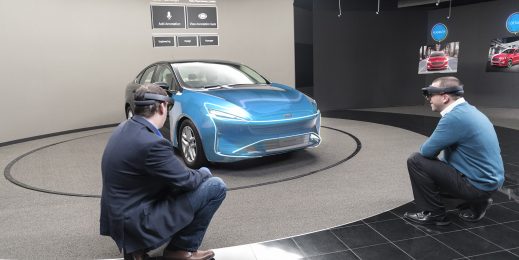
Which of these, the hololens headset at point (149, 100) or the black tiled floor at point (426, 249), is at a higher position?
the hololens headset at point (149, 100)

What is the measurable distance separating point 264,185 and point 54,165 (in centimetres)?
292

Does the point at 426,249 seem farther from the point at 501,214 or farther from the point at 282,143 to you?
the point at 282,143

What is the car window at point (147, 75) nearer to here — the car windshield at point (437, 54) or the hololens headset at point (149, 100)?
the hololens headset at point (149, 100)

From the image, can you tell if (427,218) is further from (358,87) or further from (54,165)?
(358,87)

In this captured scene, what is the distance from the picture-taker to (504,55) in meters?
8.19

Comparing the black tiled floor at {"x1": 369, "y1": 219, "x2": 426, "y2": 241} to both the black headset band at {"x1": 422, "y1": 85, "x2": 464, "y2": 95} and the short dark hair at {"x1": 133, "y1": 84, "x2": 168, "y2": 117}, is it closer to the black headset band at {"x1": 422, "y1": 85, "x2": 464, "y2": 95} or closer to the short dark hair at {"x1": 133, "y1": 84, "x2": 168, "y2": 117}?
the black headset band at {"x1": 422, "y1": 85, "x2": 464, "y2": 95}

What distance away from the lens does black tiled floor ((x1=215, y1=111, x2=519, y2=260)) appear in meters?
2.50

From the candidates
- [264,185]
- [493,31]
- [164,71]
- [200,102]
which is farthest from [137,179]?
[493,31]

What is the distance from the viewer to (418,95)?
392 inches

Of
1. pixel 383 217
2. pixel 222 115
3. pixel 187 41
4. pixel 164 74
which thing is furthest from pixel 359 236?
pixel 187 41

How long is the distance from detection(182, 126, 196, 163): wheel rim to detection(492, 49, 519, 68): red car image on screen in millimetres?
7108

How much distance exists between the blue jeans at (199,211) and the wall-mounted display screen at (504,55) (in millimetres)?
7950

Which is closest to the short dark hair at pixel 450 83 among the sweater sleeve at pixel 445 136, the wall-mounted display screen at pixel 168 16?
the sweater sleeve at pixel 445 136

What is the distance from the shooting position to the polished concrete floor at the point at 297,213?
2623 mm
